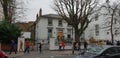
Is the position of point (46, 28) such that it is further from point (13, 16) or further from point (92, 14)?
point (13, 16)

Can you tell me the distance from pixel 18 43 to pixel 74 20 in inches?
646

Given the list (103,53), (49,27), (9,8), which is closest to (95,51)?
(103,53)

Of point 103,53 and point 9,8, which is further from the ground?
point 9,8

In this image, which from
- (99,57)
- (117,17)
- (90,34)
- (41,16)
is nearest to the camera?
(99,57)

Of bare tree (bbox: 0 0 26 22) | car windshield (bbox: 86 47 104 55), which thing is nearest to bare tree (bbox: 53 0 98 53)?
bare tree (bbox: 0 0 26 22)

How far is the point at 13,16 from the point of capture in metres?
50.4

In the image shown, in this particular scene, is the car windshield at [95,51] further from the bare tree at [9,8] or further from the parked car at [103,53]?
the bare tree at [9,8]

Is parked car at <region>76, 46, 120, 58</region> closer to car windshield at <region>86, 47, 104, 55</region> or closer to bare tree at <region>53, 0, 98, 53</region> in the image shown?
car windshield at <region>86, 47, 104, 55</region>

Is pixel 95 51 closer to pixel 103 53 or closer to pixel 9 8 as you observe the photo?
pixel 103 53

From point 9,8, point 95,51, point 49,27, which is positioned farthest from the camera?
point 49,27

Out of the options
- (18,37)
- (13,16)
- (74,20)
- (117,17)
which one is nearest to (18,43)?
(18,37)

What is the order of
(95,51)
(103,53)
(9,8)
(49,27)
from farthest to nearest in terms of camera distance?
1. (49,27)
2. (9,8)
3. (95,51)
4. (103,53)

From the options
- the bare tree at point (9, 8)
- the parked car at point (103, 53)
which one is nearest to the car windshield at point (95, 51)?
the parked car at point (103, 53)

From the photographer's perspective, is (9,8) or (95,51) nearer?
(95,51)
